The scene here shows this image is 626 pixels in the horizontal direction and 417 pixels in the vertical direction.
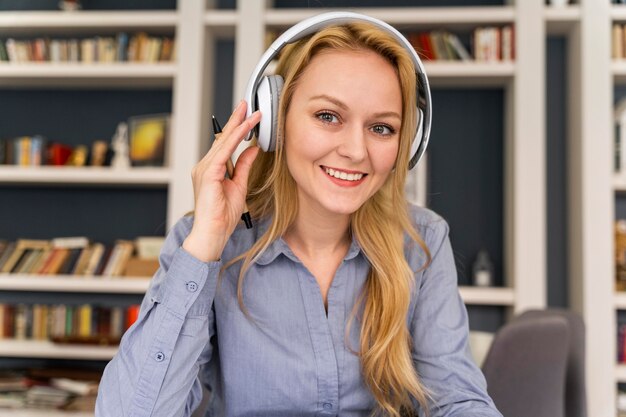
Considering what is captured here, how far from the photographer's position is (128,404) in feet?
3.23

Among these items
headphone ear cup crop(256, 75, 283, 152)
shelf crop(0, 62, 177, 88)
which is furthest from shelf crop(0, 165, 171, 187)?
headphone ear cup crop(256, 75, 283, 152)

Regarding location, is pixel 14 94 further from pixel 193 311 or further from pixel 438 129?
pixel 193 311

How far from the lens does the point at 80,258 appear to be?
10.5 feet

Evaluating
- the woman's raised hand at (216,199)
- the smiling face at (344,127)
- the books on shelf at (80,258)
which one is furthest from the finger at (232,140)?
the books on shelf at (80,258)

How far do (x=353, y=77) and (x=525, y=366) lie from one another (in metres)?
0.83

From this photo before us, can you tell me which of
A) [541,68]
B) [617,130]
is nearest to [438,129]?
[541,68]

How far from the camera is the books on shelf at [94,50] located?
325cm

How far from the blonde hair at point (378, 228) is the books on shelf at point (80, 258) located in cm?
200

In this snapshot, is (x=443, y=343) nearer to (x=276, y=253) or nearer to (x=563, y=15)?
(x=276, y=253)

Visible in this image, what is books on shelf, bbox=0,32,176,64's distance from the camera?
10.6 ft

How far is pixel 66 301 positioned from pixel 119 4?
1.81 metres

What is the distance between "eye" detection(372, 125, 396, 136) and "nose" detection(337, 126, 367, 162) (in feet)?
0.13

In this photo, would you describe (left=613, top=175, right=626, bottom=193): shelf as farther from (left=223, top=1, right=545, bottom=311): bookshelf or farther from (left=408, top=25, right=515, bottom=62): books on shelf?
(left=408, top=25, right=515, bottom=62): books on shelf

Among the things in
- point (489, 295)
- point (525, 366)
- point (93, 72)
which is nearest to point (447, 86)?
point (489, 295)
